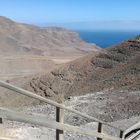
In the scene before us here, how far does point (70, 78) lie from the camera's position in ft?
109

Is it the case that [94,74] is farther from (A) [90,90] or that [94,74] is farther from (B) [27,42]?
(B) [27,42]

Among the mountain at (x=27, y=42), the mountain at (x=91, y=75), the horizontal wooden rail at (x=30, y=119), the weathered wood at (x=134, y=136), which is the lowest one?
the mountain at (x=27, y=42)

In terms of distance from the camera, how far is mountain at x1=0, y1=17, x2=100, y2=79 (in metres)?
84.8

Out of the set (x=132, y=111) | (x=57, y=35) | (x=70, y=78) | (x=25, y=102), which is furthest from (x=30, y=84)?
(x=57, y=35)

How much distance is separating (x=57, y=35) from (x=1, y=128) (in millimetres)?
171901

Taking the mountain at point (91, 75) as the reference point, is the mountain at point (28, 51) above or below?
below

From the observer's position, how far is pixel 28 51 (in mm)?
120750

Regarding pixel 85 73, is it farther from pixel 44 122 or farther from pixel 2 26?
pixel 2 26

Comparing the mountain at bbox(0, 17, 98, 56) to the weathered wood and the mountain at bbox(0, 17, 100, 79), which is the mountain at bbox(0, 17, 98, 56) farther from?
the weathered wood

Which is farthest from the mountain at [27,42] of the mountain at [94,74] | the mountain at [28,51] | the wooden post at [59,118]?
the wooden post at [59,118]

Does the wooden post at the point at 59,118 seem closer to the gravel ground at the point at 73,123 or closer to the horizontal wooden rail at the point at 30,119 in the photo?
the horizontal wooden rail at the point at 30,119

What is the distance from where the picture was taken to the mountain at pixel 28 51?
8485 cm

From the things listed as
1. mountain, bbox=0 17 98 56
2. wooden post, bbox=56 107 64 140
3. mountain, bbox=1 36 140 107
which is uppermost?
wooden post, bbox=56 107 64 140

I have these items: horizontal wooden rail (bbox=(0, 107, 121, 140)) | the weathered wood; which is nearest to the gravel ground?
the weathered wood
